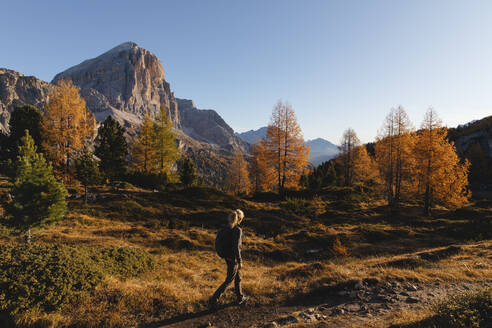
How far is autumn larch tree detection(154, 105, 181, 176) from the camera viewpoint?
1268 inches

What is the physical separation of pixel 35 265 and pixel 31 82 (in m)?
253

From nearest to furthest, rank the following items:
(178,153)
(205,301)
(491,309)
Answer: (491,309) < (205,301) < (178,153)

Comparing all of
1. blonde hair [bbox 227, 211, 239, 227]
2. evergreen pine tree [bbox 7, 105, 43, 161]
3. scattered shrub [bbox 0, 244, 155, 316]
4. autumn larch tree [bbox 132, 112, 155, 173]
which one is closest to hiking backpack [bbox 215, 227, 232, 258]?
blonde hair [bbox 227, 211, 239, 227]

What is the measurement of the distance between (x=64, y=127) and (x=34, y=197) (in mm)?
16983

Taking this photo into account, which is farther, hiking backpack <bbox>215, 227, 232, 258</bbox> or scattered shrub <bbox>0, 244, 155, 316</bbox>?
hiking backpack <bbox>215, 227, 232, 258</bbox>

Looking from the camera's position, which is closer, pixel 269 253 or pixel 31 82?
pixel 269 253

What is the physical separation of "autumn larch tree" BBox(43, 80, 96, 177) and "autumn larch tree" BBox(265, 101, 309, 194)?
2237 cm

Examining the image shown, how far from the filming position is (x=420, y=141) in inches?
959

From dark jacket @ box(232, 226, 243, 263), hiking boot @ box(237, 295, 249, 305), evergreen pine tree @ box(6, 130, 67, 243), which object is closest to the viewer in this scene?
dark jacket @ box(232, 226, 243, 263)

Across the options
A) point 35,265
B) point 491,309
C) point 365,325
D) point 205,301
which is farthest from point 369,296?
point 35,265

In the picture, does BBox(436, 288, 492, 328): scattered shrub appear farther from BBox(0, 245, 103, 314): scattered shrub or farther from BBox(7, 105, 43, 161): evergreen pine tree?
BBox(7, 105, 43, 161): evergreen pine tree

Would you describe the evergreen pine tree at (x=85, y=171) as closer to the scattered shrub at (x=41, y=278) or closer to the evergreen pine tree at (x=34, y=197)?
the evergreen pine tree at (x=34, y=197)

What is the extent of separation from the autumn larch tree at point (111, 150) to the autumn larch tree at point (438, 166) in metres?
41.0

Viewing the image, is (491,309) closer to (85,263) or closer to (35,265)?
(85,263)
